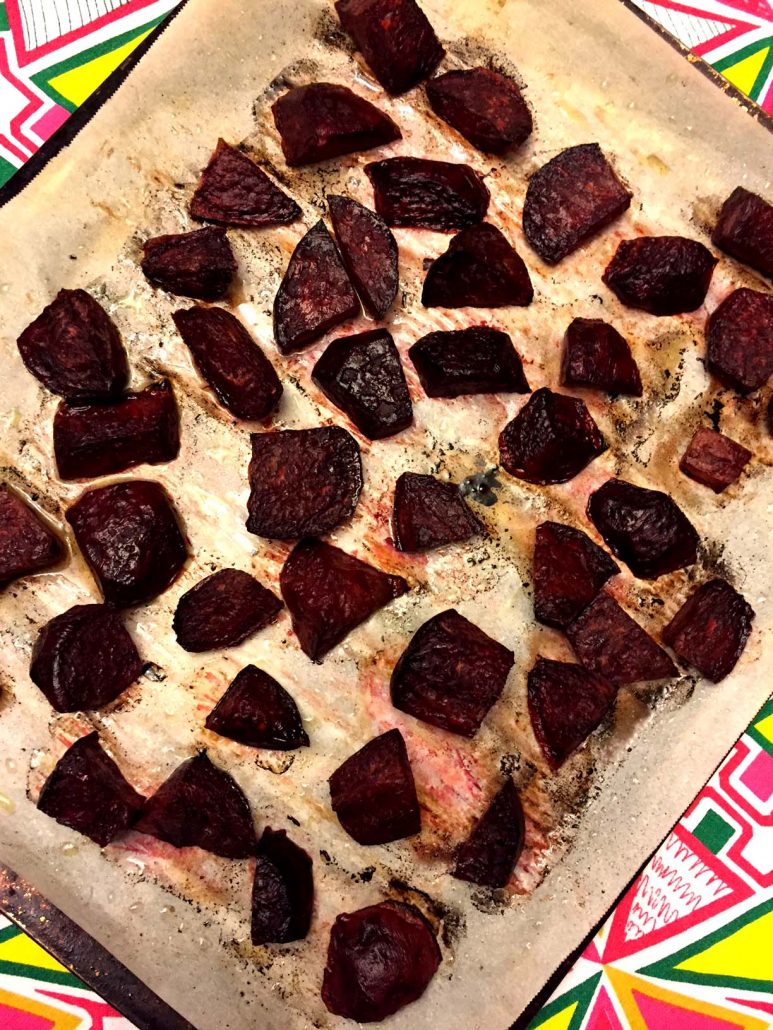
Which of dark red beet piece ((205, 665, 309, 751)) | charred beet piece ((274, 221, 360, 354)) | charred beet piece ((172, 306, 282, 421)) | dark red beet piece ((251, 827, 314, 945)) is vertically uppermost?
charred beet piece ((274, 221, 360, 354))

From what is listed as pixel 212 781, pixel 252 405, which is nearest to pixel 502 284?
pixel 252 405

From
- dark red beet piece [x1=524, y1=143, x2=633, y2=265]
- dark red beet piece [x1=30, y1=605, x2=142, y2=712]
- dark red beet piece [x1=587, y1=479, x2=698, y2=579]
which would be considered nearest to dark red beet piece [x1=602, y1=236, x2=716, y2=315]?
dark red beet piece [x1=524, y1=143, x2=633, y2=265]

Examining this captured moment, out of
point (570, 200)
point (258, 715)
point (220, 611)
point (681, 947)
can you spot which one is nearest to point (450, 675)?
point (258, 715)

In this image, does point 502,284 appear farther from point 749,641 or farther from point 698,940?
point 698,940

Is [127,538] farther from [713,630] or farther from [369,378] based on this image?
[713,630]

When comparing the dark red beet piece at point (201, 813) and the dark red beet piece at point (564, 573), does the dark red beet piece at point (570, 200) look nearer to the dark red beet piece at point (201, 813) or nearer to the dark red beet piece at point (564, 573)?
the dark red beet piece at point (564, 573)

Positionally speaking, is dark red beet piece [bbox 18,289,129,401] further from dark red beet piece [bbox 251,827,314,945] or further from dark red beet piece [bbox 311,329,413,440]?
dark red beet piece [bbox 251,827,314,945]
